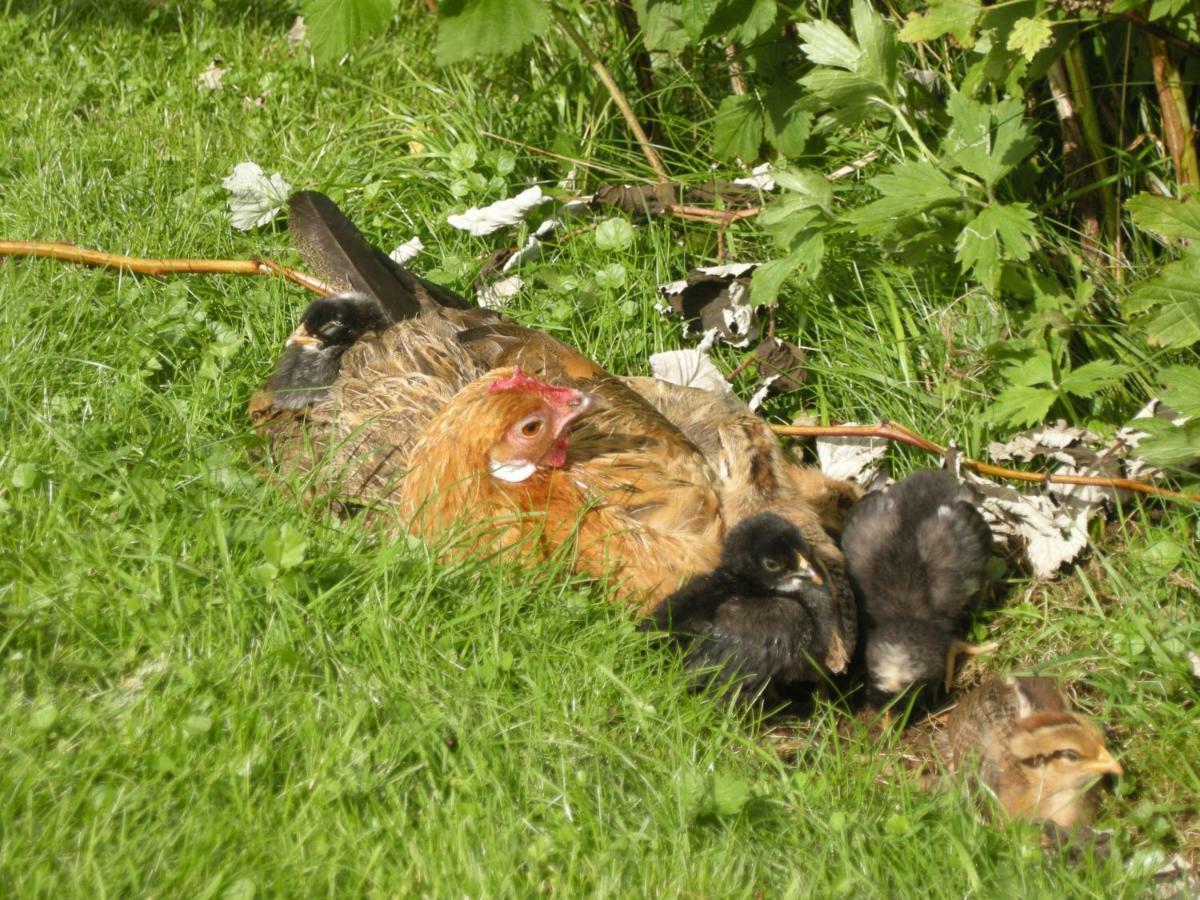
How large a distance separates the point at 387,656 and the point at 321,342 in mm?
1519

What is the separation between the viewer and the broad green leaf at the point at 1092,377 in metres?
3.90

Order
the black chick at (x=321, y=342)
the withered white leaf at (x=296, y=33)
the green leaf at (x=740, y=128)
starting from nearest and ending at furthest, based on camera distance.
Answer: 1. the black chick at (x=321, y=342)
2. the green leaf at (x=740, y=128)
3. the withered white leaf at (x=296, y=33)

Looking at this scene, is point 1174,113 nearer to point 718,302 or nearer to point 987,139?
point 987,139

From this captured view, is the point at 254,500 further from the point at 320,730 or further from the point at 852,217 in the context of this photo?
the point at 852,217

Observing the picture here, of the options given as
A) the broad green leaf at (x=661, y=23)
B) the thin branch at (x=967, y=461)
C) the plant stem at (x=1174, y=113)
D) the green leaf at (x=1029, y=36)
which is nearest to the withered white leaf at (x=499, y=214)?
the broad green leaf at (x=661, y=23)

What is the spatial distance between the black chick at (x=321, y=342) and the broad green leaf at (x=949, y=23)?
193 centimetres

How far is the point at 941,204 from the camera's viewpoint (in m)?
3.83

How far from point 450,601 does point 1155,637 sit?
1920 mm

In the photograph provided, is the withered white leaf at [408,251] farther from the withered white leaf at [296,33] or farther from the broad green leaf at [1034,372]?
the broad green leaf at [1034,372]

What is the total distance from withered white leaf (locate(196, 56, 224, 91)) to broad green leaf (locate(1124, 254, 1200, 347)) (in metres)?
3.95

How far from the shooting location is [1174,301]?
367 cm

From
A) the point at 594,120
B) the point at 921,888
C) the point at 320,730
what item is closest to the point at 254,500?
the point at 320,730

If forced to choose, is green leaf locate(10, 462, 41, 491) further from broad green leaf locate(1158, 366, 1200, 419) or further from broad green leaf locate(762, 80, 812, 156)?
broad green leaf locate(1158, 366, 1200, 419)

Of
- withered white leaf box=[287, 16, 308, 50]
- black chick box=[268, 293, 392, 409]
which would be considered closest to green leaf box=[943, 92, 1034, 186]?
black chick box=[268, 293, 392, 409]
